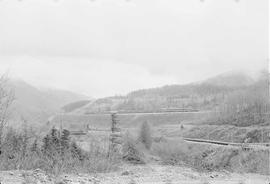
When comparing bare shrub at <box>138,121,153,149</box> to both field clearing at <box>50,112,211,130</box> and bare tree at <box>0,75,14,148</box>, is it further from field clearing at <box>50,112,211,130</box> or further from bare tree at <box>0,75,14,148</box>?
field clearing at <box>50,112,211,130</box>

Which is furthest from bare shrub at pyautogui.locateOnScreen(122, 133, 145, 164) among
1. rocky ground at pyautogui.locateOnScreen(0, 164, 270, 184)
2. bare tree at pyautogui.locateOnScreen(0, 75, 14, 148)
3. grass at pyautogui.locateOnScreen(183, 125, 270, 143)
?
bare tree at pyautogui.locateOnScreen(0, 75, 14, 148)

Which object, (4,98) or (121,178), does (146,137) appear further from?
(4,98)

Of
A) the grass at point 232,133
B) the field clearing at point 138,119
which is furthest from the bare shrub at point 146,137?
the field clearing at point 138,119

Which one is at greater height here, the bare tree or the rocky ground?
the bare tree

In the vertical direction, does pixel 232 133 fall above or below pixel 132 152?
above

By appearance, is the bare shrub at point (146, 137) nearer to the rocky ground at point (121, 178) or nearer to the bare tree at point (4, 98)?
the rocky ground at point (121, 178)

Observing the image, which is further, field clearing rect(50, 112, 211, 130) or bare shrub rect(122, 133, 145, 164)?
field clearing rect(50, 112, 211, 130)

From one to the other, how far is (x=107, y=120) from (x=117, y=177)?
2792 inches

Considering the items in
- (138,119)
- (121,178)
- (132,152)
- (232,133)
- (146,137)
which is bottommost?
(132,152)

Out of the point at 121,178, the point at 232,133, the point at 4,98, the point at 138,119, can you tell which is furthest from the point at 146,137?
the point at 138,119

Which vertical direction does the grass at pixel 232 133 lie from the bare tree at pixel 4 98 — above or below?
below

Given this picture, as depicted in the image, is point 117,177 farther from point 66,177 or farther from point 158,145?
point 158,145

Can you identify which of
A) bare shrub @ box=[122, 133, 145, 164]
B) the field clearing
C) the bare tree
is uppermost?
the bare tree

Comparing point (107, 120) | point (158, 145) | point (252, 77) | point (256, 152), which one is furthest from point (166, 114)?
point (252, 77)
